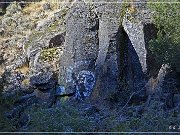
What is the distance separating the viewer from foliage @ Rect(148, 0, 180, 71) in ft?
37.3

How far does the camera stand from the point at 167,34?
11.6m

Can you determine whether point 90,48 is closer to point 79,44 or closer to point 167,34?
point 79,44

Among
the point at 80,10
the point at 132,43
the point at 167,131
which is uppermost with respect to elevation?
the point at 80,10

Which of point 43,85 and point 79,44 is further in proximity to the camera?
point 79,44

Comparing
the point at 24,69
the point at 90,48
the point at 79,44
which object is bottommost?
the point at 24,69

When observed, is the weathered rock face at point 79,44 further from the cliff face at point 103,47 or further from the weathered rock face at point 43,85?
the weathered rock face at point 43,85

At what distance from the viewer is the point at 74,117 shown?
25.0ft

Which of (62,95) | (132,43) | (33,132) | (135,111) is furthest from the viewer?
(132,43)

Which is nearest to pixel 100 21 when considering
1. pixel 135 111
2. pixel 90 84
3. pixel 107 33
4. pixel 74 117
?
pixel 107 33

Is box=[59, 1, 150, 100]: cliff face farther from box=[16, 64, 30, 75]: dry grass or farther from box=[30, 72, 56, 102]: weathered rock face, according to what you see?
box=[16, 64, 30, 75]: dry grass

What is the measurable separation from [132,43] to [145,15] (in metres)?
0.69

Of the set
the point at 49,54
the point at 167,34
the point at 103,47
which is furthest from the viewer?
the point at 49,54

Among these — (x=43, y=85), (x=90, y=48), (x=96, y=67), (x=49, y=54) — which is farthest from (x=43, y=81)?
(x=49, y=54)

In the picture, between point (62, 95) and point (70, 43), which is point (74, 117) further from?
point (70, 43)
